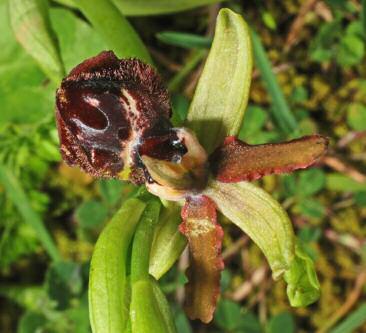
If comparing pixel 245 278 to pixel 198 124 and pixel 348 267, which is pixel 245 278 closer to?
pixel 348 267

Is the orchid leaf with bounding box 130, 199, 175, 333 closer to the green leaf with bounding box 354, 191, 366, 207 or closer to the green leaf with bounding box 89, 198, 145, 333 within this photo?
the green leaf with bounding box 89, 198, 145, 333

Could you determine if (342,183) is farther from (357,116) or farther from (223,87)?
(223,87)

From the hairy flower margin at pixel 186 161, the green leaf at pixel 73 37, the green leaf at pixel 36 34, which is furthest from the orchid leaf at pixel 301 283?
the green leaf at pixel 73 37

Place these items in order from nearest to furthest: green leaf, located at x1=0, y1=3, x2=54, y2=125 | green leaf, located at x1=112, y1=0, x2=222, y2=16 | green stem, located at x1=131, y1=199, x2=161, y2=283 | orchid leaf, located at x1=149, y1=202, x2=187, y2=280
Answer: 1. green stem, located at x1=131, y1=199, x2=161, y2=283
2. orchid leaf, located at x1=149, y1=202, x2=187, y2=280
3. green leaf, located at x1=112, y1=0, x2=222, y2=16
4. green leaf, located at x1=0, y1=3, x2=54, y2=125

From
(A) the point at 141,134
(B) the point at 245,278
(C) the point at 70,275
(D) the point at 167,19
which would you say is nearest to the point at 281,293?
(B) the point at 245,278

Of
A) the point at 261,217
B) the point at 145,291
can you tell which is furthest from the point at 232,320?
the point at 145,291

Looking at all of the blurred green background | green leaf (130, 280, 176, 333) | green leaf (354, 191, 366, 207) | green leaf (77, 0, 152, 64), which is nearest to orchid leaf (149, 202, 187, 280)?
green leaf (130, 280, 176, 333)
